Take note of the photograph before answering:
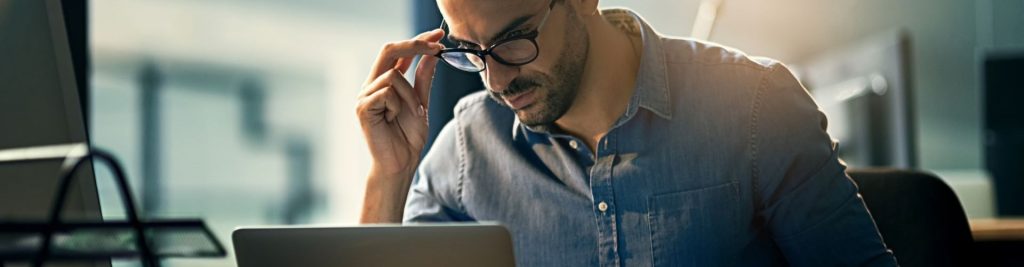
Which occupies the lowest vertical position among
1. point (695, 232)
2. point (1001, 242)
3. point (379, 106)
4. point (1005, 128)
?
point (1005, 128)

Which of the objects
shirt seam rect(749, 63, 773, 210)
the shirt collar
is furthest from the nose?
shirt seam rect(749, 63, 773, 210)

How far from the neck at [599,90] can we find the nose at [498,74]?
15 cm

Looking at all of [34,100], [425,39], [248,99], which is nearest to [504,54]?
[425,39]

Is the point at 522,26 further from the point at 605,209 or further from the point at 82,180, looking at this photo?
the point at 82,180

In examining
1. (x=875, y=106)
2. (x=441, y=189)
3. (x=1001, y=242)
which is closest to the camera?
(x=441, y=189)

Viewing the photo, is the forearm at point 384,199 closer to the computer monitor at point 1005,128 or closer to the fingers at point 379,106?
the fingers at point 379,106

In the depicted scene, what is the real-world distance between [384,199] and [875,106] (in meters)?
1.28

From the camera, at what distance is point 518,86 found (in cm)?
145

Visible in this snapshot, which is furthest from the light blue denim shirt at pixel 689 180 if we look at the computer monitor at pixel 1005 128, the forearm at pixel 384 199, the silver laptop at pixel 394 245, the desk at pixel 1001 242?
the computer monitor at pixel 1005 128

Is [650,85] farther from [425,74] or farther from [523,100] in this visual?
[425,74]

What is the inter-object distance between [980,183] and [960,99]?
2.83 metres

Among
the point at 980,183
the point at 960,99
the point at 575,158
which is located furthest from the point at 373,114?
the point at 960,99

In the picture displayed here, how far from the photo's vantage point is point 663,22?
387 centimetres

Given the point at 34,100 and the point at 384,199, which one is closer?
the point at 34,100
